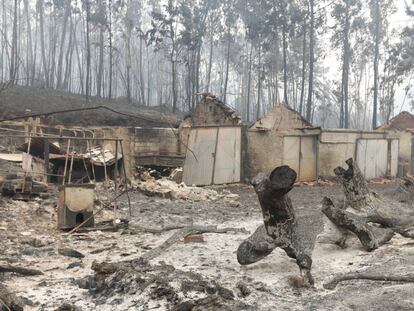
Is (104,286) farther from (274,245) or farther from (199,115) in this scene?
(199,115)

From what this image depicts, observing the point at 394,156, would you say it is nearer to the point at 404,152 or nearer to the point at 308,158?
the point at 404,152

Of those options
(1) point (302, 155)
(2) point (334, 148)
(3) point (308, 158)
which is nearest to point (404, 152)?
(2) point (334, 148)

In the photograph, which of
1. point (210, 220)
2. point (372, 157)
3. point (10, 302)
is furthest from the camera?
point (372, 157)

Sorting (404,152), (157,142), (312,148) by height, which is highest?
(157,142)

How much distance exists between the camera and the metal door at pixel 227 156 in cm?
1766

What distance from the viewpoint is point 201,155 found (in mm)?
17438

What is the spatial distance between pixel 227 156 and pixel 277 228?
11.9 m

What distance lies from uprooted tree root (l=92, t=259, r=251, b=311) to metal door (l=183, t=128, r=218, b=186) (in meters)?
11.4

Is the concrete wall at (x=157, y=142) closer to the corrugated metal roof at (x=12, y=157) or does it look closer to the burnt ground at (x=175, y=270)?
the corrugated metal roof at (x=12, y=157)

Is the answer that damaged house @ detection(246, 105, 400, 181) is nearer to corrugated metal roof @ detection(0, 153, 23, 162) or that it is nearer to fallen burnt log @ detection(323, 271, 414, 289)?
corrugated metal roof @ detection(0, 153, 23, 162)

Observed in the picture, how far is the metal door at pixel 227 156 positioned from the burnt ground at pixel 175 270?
7327mm

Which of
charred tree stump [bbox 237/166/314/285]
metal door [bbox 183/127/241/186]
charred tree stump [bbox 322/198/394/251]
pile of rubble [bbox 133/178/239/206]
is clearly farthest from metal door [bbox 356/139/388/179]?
charred tree stump [bbox 237/166/314/285]

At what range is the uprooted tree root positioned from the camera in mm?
4617

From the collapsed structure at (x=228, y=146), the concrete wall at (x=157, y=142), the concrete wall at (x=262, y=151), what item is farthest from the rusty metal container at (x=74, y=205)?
the concrete wall at (x=262, y=151)
